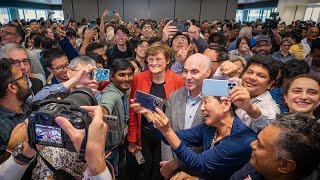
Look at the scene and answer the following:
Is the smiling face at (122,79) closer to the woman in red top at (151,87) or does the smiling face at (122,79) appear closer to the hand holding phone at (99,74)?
the woman in red top at (151,87)

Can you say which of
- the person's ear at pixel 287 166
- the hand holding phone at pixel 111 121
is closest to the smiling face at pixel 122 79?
the hand holding phone at pixel 111 121

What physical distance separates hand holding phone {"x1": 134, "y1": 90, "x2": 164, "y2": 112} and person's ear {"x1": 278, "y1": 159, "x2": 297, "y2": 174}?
28.6 inches

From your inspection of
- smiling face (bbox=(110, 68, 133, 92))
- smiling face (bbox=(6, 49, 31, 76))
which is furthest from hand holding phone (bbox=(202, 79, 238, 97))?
smiling face (bbox=(6, 49, 31, 76))

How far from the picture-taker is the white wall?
37.6 feet

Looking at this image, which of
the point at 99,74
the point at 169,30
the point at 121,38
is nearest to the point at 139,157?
the point at 99,74

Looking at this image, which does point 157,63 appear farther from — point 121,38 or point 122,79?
point 121,38

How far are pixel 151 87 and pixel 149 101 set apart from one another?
90 centimetres

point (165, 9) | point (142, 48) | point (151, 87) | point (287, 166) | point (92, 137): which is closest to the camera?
point (92, 137)

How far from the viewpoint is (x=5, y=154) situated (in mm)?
1230

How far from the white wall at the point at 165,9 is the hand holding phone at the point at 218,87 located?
1100 centimetres

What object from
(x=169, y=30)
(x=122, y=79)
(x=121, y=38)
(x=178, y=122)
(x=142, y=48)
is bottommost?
(x=178, y=122)

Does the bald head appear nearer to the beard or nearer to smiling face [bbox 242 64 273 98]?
smiling face [bbox 242 64 273 98]

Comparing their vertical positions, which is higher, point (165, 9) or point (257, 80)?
point (165, 9)

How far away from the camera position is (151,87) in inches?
93.7
